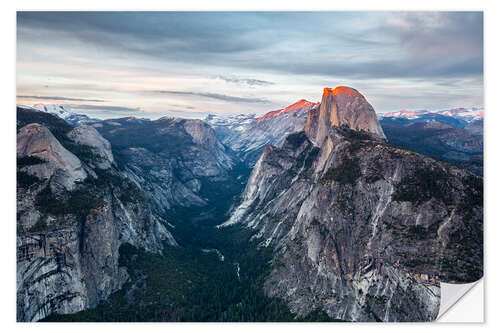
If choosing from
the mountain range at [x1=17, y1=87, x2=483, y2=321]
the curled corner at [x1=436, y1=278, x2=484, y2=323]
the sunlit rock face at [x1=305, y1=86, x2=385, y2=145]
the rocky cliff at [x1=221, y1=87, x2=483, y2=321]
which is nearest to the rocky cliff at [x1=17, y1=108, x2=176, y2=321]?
the mountain range at [x1=17, y1=87, x2=483, y2=321]

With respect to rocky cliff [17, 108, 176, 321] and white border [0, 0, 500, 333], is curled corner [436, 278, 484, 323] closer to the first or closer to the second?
white border [0, 0, 500, 333]

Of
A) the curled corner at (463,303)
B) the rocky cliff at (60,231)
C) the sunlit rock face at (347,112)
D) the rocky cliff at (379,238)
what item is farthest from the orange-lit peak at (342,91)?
the rocky cliff at (60,231)
